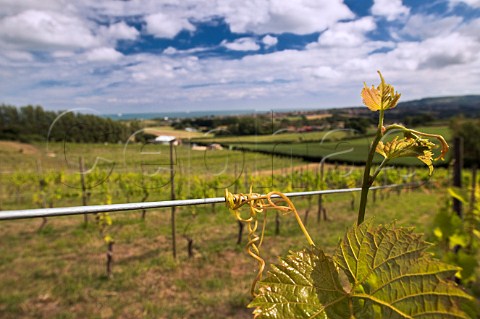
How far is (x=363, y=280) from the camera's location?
379 mm

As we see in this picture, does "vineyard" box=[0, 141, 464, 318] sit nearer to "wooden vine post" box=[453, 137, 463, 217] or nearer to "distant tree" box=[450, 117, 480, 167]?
"wooden vine post" box=[453, 137, 463, 217]

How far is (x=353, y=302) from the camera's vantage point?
378 mm

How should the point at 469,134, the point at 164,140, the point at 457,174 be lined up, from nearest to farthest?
the point at 457,174 → the point at 164,140 → the point at 469,134

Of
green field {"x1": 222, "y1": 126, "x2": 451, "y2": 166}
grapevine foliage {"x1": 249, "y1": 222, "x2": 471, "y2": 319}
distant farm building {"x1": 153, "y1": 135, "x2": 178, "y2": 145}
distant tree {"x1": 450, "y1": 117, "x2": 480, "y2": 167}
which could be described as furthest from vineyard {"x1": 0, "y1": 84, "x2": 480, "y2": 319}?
distant tree {"x1": 450, "y1": 117, "x2": 480, "y2": 167}

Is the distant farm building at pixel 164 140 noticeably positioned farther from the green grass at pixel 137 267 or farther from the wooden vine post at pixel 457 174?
the wooden vine post at pixel 457 174

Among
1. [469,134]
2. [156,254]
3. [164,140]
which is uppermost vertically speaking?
[164,140]

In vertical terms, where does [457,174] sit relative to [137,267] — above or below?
above

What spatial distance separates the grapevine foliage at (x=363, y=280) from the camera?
0.34 m

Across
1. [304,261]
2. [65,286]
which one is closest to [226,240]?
[65,286]

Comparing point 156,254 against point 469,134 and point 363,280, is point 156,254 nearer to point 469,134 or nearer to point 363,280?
point 363,280

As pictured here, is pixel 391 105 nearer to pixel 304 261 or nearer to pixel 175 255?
pixel 304 261

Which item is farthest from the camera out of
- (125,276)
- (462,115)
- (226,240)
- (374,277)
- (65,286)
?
(462,115)

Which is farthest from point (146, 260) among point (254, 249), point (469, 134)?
point (469, 134)

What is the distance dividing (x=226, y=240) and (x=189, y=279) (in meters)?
2.32
